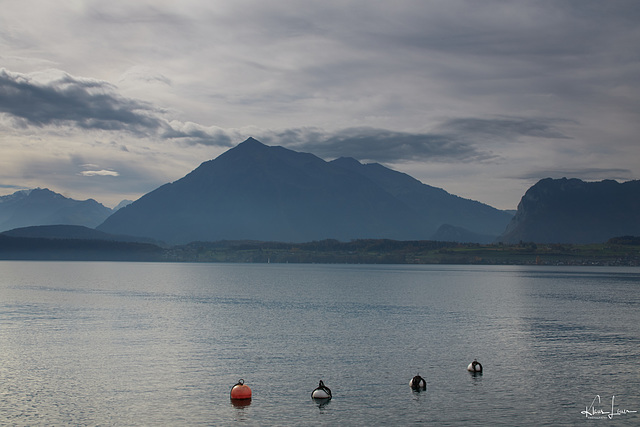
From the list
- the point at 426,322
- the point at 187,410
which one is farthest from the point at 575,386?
the point at 426,322

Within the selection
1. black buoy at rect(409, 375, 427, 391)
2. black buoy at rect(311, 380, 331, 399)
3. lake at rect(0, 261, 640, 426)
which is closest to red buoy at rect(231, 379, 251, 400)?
lake at rect(0, 261, 640, 426)

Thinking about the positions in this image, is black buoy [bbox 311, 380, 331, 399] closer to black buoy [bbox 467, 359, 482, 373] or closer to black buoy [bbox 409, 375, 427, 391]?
black buoy [bbox 409, 375, 427, 391]

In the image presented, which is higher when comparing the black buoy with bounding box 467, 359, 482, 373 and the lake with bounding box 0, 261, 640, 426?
the black buoy with bounding box 467, 359, 482, 373

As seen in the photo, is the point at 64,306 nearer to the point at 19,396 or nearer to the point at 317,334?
the point at 317,334

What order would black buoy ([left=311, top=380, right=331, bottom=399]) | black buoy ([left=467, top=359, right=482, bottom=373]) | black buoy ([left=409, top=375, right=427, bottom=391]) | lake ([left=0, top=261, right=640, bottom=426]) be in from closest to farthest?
lake ([left=0, top=261, right=640, bottom=426]) < black buoy ([left=311, top=380, right=331, bottom=399]) < black buoy ([left=409, top=375, right=427, bottom=391]) < black buoy ([left=467, top=359, right=482, bottom=373])

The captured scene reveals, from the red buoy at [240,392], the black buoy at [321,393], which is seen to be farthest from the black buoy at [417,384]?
the red buoy at [240,392]

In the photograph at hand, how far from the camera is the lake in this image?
49.2 metres

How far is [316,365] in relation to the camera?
225 ft

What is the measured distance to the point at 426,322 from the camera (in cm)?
11119

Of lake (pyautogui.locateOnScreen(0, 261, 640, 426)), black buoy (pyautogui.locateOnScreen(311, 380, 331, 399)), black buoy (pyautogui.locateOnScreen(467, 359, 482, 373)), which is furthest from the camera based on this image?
black buoy (pyautogui.locateOnScreen(467, 359, 482, 373))

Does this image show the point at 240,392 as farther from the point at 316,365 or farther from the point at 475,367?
the point at 475,367

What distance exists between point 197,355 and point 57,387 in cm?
2022

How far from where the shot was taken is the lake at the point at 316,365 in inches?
1937

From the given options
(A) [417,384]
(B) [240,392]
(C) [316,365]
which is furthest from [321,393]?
(C) [316,365]
